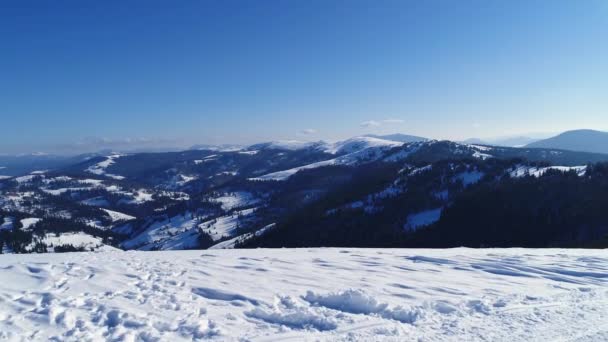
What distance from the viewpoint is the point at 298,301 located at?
1052cm

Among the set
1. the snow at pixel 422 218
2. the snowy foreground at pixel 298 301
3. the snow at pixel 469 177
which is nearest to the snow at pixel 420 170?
the snow at pixel 469 177

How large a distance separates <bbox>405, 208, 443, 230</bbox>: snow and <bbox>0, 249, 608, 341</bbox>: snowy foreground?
11614 cm

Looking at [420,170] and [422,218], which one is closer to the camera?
[422,218]

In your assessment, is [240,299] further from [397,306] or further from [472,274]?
[472,274]

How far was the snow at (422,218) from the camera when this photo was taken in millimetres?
127019

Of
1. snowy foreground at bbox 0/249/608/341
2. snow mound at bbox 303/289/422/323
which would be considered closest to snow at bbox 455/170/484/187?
snowy foreground at bbox 0/249/608/341

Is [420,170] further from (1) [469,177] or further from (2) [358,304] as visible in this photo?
(2) [358,304]

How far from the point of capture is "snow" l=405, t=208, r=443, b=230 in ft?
417

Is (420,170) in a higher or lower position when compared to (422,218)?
higher

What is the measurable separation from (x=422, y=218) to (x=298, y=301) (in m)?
133

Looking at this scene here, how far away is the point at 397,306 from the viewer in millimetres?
9977

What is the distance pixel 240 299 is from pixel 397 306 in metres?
4.85

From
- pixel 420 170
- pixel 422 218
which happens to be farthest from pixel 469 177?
pixel 422 218

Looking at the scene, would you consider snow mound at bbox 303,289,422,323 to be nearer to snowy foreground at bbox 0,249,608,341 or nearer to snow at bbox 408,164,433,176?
snowy foreground at bbox 0,249,608,341
